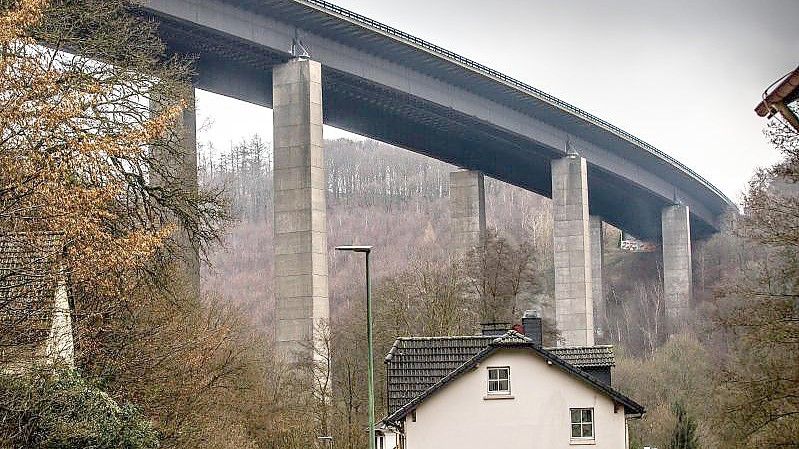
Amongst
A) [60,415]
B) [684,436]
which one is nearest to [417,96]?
[684,436]

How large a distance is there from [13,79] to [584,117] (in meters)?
71.8

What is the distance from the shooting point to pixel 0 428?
72.6ft

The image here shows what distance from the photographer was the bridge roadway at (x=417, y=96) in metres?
59.3

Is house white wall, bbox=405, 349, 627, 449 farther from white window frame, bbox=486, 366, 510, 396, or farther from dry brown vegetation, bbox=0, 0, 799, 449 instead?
dry brown vegetation, bbox=0, 0, 799, 449

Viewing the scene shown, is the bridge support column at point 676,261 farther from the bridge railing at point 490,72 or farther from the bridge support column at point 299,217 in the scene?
the bridge support column at point 299,217

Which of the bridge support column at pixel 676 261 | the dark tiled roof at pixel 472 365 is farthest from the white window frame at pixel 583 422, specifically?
the bridge support column at pixel 676 261

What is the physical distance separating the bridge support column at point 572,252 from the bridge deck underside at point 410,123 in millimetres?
1693

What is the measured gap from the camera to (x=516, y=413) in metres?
39.6

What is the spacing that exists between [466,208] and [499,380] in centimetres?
5355

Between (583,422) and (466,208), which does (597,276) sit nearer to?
(466,208)

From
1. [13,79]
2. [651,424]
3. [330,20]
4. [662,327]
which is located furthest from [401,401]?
[662,327]

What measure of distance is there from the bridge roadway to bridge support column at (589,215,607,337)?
190 centimetres

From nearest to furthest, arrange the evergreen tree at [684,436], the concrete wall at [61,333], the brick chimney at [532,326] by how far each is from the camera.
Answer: the concrete wall at [61,333] → the brick chimney at [532,326] → the evergreen tree at [684,436]

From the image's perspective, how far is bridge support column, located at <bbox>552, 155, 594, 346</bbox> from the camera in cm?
9312
